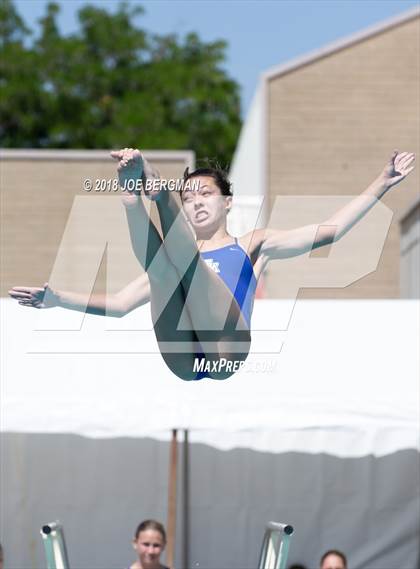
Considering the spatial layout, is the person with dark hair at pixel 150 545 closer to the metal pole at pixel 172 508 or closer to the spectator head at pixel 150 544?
the spectator head at pixel 150 544

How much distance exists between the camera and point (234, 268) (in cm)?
513

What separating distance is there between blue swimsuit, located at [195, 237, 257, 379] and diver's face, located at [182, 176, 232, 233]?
0.13m

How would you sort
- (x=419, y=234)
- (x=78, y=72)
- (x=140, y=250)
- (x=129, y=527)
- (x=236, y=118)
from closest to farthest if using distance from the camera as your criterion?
(x=140, y=250) < (x=129, y=527) < (x=419, y=234) < (x=236, y=118) < (x=78, y=72)

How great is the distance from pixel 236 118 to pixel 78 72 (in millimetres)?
4962

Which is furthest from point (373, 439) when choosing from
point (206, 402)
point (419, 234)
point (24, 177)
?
point (24, 177)

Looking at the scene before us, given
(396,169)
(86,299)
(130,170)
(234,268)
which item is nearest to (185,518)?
(86,299)

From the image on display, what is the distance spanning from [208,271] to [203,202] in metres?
0.35

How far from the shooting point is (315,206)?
259 inches

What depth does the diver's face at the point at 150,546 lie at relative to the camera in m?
6.41

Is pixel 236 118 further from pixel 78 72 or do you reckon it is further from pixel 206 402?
pixel 206 402

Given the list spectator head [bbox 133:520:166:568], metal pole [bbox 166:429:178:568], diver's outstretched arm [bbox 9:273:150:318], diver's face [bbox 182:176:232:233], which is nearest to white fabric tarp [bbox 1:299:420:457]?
metal pole [bbox 166:429:178:568]

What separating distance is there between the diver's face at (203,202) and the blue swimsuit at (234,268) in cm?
13

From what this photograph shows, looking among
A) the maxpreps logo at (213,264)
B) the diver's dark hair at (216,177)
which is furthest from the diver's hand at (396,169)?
the maxpreps logo at (213,264)

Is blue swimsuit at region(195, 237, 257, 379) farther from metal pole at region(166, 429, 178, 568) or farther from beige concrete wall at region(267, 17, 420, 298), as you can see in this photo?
beige concrete wall at region(267, 17, 420, 298)
